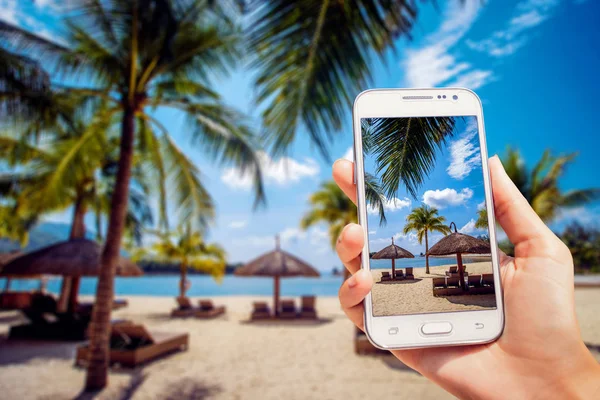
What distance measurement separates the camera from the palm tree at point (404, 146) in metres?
1.26

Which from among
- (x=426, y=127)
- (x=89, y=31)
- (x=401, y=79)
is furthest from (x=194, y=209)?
(x=426, y=127)

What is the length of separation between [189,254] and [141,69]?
15.8 metres

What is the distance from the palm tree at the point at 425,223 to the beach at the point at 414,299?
0.36 ft

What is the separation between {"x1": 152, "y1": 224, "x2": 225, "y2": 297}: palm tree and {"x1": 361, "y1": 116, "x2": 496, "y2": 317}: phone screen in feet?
→ 63.1

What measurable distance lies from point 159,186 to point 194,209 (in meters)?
1.09

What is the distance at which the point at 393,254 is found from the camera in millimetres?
1263

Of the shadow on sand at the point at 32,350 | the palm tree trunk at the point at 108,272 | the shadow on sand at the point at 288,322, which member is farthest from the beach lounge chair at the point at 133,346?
the shadow on sand at the point at 288,322

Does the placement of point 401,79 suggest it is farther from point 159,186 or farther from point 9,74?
point 159,186

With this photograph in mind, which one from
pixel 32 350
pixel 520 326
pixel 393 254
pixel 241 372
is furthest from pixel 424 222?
pixel 32 350

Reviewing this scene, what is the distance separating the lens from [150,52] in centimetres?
566

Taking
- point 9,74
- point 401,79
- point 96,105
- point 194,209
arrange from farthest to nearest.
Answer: point 194,209, point 96,105, point 9,74, point 401,79

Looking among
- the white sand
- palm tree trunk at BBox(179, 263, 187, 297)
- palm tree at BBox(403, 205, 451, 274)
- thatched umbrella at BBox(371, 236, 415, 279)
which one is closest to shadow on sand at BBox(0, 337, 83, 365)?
the white sand

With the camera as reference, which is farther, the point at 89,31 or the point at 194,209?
the point at 194,209

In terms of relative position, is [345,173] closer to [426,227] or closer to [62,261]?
[426,227]
